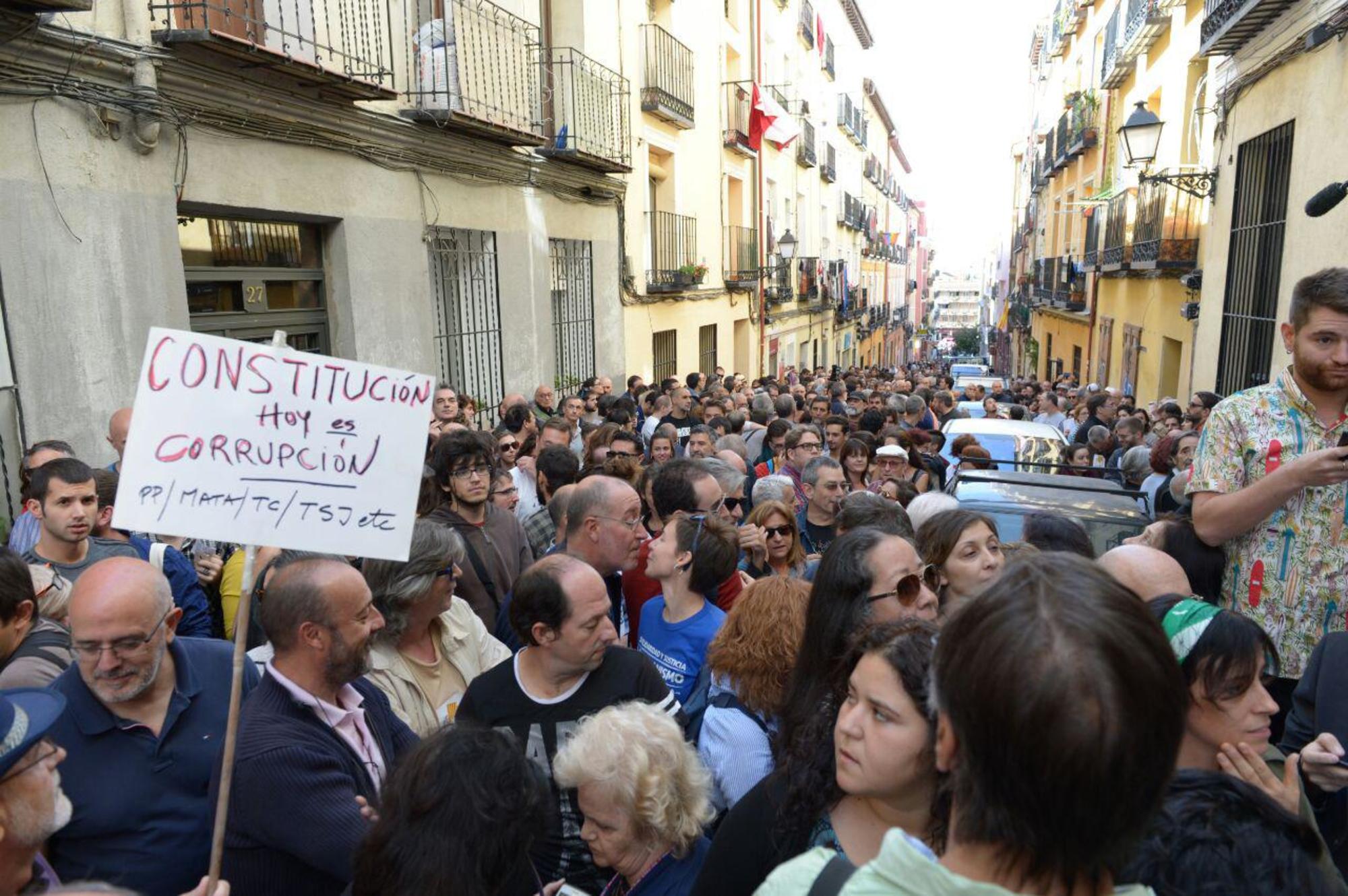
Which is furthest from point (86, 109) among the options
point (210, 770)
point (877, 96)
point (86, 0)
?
point (877, 96)

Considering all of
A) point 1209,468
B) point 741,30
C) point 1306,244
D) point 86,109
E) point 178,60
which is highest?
point 741,30

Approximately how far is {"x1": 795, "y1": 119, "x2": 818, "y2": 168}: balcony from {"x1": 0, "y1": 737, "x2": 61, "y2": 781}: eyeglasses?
2634cm

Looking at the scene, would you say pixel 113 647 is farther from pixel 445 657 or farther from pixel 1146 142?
pixel 1146 142

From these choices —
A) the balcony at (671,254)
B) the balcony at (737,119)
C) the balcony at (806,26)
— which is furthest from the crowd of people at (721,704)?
the balcony at (806,26)

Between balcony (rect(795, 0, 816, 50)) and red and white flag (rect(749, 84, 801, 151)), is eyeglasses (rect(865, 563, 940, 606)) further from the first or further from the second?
balcony (rect(795, 0, 816, 50))

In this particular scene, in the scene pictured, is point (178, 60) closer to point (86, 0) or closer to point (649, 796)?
point (86, 0)

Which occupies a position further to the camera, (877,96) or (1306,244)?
(877,96)

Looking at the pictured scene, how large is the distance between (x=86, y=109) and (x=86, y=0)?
645 mm

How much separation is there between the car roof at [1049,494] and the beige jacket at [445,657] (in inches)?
Result: 129

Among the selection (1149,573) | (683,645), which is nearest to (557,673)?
(683,645)

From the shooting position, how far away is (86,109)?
5469 mm

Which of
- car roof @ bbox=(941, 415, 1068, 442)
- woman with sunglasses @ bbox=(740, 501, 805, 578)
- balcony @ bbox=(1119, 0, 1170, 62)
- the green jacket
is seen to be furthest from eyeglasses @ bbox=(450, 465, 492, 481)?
balcony @ bbox=(1119, 0, 1170, 62)

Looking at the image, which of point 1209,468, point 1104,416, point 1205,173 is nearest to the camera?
point 1209,468

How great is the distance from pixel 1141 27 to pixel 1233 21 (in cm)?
866
